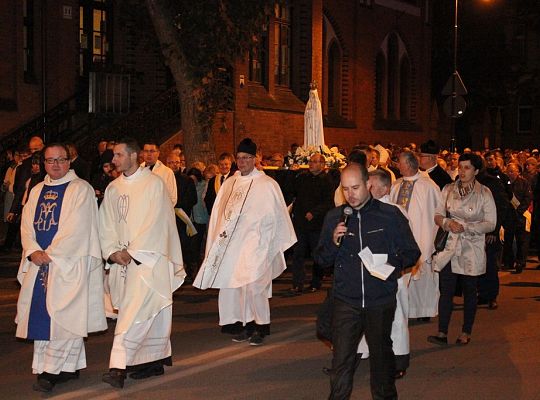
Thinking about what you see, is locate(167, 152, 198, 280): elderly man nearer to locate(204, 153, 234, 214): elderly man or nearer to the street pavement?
locate(204, 153, 234, 214): elderly man

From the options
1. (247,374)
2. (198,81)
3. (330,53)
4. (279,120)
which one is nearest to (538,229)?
(198,81)

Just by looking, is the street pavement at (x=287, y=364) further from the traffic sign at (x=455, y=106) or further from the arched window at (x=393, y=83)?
the arched window at (x=393, y=83)

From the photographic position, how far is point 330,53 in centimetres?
3928

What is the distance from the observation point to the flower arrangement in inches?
740

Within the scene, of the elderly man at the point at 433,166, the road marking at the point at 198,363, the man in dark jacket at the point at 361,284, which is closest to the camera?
the man in dark jacket at the point at 361,284

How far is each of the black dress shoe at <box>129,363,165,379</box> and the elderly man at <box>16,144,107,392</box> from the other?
0.54 meters

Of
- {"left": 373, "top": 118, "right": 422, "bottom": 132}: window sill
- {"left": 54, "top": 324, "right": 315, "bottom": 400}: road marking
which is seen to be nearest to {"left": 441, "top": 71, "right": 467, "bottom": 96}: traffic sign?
{"left": 54, "top": 324, "right": 315, "bottom": 400}: road marking

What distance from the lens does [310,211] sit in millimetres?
14773

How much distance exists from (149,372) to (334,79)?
31.2m

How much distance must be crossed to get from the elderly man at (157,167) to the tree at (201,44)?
633cm

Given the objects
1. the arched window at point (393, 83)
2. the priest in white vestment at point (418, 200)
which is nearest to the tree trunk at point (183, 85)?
the priest in white vestment at point (418, 200)

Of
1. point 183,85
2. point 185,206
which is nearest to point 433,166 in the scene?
point 185,206

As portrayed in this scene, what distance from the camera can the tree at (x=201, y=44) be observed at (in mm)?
20266

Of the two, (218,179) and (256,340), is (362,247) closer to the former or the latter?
(256,340)
